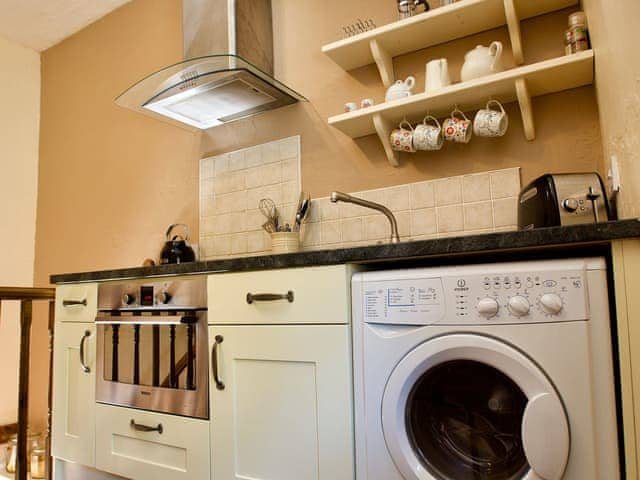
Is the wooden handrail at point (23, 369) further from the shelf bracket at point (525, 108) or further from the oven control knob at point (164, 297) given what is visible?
the shelf bracket at point (525, 108)

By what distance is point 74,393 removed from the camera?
1.85 meters

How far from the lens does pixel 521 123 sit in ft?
5.58

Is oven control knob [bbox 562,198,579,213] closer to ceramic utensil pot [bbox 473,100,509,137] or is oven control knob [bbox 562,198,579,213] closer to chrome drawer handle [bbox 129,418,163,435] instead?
ceramic utensil pot [bbox 473,100,509,137]

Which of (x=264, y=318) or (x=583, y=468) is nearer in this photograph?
(x=583, y=468)

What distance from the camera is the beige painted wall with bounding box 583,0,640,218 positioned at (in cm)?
89

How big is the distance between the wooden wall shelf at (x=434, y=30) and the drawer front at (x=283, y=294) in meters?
1.00

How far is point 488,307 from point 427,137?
90cm

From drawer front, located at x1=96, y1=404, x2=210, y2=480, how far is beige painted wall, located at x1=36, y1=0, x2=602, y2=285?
110cm

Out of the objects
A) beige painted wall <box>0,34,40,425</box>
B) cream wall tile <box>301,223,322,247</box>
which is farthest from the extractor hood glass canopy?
beige painted wall <box>0,34,40,425</box>

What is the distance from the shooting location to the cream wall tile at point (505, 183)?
170 cm

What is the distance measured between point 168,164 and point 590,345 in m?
2.35

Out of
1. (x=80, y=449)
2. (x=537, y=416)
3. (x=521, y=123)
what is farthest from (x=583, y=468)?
(x=80, y=449)

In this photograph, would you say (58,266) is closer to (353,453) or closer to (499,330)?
(353,453)

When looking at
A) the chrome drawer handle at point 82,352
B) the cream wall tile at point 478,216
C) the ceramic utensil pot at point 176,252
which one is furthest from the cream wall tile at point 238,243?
the cream wall tile at point 478,216
